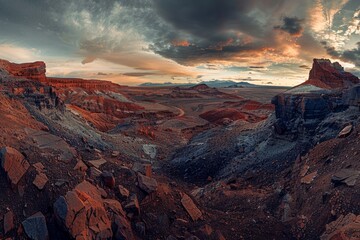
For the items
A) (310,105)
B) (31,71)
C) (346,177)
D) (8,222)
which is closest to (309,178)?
(346,177)

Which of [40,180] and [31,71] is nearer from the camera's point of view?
[40,180]

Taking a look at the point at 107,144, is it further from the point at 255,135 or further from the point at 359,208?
the point at 359,208

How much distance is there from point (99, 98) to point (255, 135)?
38.6m

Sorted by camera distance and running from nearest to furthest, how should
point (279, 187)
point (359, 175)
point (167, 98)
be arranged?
point (359, 175) < point (279, 187) < point (167, 98)

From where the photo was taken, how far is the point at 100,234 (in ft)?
22.5

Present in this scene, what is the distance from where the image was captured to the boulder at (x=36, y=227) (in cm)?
649

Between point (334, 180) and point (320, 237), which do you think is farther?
point (334, 180)

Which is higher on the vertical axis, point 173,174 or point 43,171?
point 43,171

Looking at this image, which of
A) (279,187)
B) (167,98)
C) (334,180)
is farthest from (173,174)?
(167,98)

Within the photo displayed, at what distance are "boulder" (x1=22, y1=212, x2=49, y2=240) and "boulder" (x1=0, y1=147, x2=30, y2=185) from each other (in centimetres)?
118

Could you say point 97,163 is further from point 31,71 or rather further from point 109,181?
point 31,71

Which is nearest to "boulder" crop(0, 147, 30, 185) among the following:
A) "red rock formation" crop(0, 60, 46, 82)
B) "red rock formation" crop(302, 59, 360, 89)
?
"red rock formation" crop(0, 60, 46, 82)

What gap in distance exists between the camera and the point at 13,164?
7.70 meters

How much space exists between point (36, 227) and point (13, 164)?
200 cm
